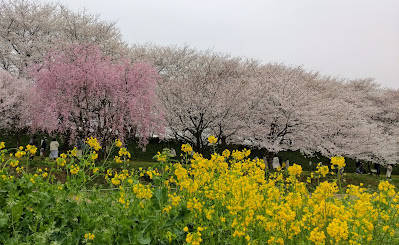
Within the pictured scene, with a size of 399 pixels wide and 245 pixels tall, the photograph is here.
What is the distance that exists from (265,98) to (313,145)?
16.2 ft

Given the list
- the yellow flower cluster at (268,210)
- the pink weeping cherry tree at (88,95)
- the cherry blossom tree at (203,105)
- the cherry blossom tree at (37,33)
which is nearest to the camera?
the yellow flower cluster at (268,210)

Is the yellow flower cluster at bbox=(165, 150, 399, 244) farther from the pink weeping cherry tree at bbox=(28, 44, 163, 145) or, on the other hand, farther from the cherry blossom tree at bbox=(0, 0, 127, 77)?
the cherry blossom tree at bbox=(0, 0, 127, 77)

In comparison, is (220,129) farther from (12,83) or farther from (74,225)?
(74,225)

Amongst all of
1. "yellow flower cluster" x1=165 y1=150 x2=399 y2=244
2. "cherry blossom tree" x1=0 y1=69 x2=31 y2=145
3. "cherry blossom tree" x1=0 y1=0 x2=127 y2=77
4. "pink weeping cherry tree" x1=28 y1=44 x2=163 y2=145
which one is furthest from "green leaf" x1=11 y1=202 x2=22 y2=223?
"cherry blossom tree" x1=0 y1=0 x2=127 y2=77

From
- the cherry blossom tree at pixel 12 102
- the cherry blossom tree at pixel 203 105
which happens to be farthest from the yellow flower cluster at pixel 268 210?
the cherry blossom tree at pixel 12 102

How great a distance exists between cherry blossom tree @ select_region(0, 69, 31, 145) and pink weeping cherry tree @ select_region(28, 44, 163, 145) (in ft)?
12.5

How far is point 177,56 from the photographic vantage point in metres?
34.8

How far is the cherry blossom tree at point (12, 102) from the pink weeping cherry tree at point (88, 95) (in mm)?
3825

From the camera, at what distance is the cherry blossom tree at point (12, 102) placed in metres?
22.3

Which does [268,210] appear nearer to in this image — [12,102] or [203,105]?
[203,105]

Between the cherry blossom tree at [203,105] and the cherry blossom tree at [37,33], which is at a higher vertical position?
the cherry blossom tree at [37,33]

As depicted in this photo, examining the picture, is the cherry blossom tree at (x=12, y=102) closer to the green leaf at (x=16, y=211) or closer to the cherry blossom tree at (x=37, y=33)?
the cherry blossom tree at (x=37, y=33)

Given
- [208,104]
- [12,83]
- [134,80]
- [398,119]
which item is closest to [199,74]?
[208,104]

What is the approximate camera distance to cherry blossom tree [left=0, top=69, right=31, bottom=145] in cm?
2233
